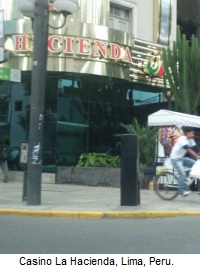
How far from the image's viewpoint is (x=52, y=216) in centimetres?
1027

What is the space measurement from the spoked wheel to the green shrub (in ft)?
16.0

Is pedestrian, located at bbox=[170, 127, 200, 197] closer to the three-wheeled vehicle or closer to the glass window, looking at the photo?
the three-wheeled vehicle

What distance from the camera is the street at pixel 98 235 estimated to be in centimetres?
695

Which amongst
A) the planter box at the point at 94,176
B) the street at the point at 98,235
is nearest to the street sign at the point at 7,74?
the street at the point at 98,235

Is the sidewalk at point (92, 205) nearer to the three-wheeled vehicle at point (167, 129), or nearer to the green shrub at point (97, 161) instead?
the three-wheeled vehicle at point (167, 129)

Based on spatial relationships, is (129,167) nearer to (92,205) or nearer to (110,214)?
(92,205)

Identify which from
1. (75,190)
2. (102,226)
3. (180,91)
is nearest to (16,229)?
(102,226)

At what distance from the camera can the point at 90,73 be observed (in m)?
16.8

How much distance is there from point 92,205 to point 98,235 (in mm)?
3176

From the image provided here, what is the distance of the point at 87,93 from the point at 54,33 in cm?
324

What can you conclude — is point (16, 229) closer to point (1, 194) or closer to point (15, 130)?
point (1, 194)

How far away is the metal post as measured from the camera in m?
11.3

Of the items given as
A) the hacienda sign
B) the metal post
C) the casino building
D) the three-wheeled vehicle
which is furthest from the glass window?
the metal post

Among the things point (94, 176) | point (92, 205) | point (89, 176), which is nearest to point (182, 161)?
point (92, 205)
